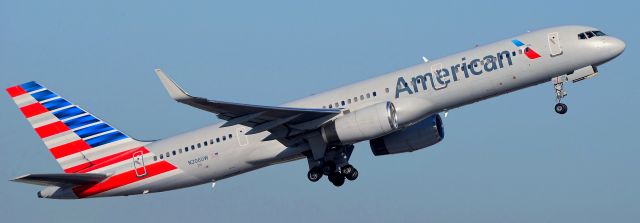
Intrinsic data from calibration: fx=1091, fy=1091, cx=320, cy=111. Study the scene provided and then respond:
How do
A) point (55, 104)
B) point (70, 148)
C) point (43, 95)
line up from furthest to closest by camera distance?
point (43, 95) < point (55, 104) < point (70, 148)

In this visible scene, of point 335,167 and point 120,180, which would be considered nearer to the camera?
point 335,167

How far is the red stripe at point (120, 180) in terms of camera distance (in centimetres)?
5338

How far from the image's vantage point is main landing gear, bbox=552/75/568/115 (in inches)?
1973

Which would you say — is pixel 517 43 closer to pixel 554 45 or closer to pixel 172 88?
pixel 554 45

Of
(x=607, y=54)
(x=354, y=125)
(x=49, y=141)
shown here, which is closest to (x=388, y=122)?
(x=354, y=125)

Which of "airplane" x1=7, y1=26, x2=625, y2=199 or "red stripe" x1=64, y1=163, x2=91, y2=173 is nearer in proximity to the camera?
"airplane" x1=7, y1=26, x2=625, y2=199

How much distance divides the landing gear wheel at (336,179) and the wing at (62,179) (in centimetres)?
1126

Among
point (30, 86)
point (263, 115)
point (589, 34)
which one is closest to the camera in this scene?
point (263, 115)

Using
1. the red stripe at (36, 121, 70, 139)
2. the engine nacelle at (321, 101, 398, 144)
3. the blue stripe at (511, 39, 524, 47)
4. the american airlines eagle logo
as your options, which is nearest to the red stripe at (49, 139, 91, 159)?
the red stripe at (36, 121, 70, 139)

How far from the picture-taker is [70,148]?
183 feet

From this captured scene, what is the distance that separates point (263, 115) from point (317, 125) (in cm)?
281

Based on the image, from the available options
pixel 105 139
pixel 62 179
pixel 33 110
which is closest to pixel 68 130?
pixel 105 139

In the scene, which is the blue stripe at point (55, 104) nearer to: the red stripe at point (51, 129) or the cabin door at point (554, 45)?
the red stripe at point (51, 129)

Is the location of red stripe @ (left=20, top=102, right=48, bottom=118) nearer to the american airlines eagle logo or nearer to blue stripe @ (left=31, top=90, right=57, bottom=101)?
blue stripe @ (left=31, top=90, right=57, bottom=101)
